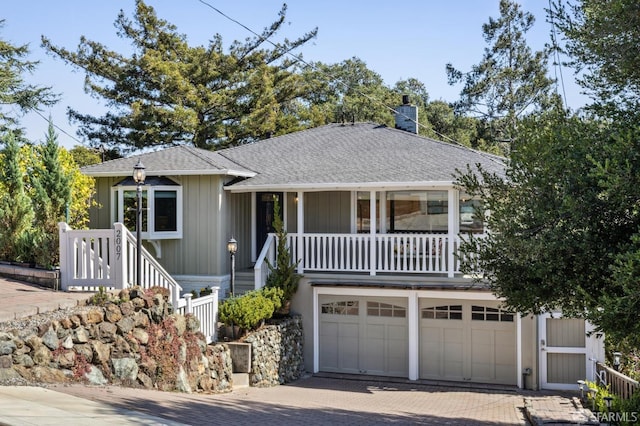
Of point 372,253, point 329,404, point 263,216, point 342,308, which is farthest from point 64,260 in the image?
point 263,216

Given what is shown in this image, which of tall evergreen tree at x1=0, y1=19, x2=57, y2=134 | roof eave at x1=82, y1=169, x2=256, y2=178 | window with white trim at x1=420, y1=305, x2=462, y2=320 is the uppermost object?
tall evergreen tree at x1=0, y1=19, x2=57, y2=134

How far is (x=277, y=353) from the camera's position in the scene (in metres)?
13.0

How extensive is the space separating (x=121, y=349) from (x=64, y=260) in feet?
8.40

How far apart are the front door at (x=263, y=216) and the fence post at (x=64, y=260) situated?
6.57 m

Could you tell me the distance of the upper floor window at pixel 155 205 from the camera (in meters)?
14.6

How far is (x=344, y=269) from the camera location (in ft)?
46.6

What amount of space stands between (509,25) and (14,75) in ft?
82.0

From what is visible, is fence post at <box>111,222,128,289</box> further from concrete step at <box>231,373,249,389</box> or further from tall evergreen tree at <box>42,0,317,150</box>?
tall evergreen tree at <box>42,0,317,150</box>

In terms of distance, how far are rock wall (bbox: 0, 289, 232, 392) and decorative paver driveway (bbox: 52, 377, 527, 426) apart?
375 millimetres

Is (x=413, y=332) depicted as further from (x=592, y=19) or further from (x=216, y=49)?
(x=216, y=49)

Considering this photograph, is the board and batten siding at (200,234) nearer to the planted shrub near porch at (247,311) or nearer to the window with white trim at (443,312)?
the planted shrub near porch at (247,311)

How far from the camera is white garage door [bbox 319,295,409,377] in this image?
46.2 feet

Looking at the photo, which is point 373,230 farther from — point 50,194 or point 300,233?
point 50,194

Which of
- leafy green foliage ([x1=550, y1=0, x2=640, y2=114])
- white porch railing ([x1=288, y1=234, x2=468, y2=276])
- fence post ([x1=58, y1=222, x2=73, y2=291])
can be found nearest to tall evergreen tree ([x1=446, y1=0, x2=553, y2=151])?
white porch railing ([x1=288, y1=234, x2=468, y2=276])
